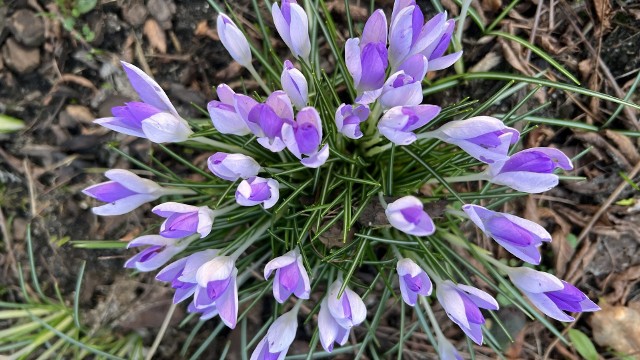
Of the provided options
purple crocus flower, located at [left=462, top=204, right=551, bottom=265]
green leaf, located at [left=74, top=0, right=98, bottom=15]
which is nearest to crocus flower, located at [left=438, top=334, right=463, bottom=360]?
purple crocus flower, located at [left=462, top=204, right=551, bottom=265]

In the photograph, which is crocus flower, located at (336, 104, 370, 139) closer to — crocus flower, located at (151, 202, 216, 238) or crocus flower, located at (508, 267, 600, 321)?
crocus flower, located at (151, 202, 216, 238)

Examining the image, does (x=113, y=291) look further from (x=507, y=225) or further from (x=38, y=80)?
(x=507, y=225)

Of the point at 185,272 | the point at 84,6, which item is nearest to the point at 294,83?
the point at 185,272

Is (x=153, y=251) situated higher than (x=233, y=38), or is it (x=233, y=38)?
(x=233, y=38)

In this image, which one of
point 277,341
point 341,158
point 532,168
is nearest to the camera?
point 532,168

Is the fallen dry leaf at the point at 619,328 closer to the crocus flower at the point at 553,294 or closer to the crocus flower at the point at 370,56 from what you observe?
the crocus flower at the point at 553,294

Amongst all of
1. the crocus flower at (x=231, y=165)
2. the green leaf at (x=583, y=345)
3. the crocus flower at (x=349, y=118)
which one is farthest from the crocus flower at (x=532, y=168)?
the green leaf at (x=583, y=345)

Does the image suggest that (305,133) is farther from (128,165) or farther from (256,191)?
(128,165)
